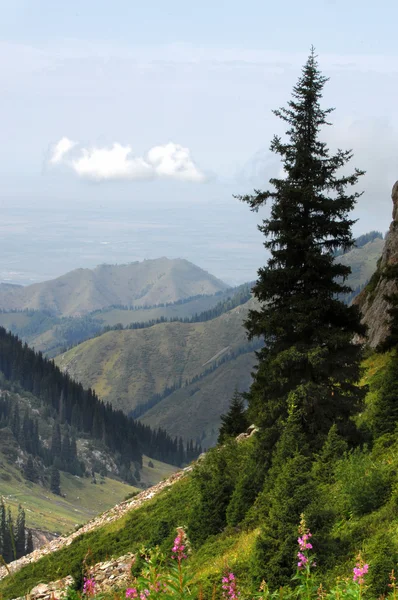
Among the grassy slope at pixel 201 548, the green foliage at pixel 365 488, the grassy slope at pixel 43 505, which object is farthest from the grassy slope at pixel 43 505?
the green foliage at pixel 365 488

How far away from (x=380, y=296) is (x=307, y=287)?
23428 mm

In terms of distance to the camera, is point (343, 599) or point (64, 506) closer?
point (343, 599)

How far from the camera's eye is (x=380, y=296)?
153 feet

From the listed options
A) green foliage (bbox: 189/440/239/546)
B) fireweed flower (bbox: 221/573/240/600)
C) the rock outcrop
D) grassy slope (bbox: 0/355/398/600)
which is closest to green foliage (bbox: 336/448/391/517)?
grassy slope (bbox: 0/355/398/600)

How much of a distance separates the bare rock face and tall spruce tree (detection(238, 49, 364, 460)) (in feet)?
58.9

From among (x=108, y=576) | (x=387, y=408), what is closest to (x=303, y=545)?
(x=387, y=408)

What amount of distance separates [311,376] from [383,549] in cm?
1275

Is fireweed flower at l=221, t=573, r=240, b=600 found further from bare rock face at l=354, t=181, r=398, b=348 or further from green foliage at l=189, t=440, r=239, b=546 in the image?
bare rock face at l=354, t=181, r=398, b=348

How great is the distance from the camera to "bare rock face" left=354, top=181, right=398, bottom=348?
146 ft

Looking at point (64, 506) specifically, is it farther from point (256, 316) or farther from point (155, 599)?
point (155, 599)

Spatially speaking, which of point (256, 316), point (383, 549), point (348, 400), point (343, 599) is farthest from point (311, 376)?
point (343, 599)

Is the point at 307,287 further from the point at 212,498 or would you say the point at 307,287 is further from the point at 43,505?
the point at 43,505

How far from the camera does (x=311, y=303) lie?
24359 mm

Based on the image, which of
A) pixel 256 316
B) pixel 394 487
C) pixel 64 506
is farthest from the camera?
pixel 64 506
